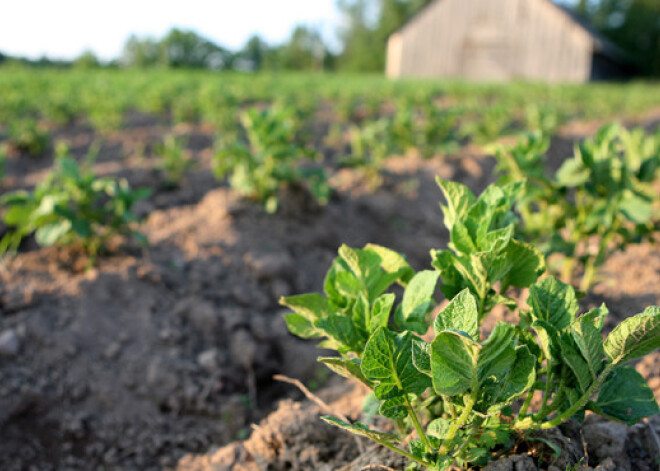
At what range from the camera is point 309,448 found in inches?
79.0

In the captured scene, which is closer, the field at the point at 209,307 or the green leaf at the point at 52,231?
the field at the point at 209,307

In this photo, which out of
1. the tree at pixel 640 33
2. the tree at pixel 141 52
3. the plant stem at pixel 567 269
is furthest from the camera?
the tree at pixel 640 33

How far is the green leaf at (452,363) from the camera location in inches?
49.3

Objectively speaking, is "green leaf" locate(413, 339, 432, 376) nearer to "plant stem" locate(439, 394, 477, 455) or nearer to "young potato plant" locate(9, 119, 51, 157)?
"plant stem" locate(439, 394, 477, 455)

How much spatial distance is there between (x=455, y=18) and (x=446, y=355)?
2817cm

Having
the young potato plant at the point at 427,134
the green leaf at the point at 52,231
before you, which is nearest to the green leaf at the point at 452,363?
the green leaf at the point at 52,231

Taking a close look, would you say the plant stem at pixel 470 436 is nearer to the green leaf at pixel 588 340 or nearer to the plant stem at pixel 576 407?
the plant stem at pixel 576 407

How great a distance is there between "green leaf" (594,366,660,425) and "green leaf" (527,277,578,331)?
198mm

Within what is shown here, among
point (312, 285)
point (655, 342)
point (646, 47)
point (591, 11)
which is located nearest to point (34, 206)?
point (312, 285)

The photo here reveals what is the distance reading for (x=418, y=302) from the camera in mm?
1543

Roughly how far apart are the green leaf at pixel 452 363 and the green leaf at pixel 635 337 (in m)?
0.35

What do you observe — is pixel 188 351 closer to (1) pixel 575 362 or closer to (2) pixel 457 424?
(2) pixel 457 424

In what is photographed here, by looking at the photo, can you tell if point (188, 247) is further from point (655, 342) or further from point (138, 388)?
point (655, 342)

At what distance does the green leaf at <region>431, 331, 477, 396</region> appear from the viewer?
4.10 feet
